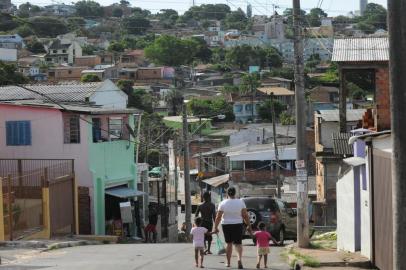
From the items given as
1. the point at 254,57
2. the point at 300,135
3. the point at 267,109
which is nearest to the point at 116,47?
the point at 254,57

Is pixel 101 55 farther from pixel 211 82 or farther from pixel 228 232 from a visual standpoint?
pixel 228 232

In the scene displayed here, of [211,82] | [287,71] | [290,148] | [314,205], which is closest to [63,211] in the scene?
[314,205]

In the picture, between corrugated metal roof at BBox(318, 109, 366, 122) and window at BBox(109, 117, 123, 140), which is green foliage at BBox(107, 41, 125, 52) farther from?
window at BBox(109, 117, 123, 140)

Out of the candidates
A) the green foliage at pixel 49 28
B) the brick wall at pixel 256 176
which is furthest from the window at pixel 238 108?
the green foliage at pixel 49 28

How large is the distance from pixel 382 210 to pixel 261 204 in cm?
1131

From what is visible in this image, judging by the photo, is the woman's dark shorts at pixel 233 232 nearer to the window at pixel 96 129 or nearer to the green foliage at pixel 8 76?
the window at pixel 96 129

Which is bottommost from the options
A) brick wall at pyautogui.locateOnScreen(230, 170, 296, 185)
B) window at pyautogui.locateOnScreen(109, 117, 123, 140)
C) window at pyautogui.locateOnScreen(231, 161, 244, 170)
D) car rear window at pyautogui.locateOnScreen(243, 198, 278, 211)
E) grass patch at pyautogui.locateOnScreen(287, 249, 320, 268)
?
brick wall at pyautogui.locateOnScreen(230, 170, 296, 185)

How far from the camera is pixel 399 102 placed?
8.40 metres

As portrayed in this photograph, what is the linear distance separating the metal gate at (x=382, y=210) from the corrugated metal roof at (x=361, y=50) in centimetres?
838

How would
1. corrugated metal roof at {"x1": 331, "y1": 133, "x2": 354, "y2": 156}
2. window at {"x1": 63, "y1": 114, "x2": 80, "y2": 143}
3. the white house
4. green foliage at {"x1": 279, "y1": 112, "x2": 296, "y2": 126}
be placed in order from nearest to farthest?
corrugated metal roof at {"x1": 331, "y1": 133, "x2": 354, "y2": 156} → window at {"x1": 63, "y1": 114, "x2": 80, "y2": 143} → the white house → green foliage at {"x1": 279, "y1": 112, "x2": 296, "y2": 126}

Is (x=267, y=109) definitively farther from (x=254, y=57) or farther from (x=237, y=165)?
(x=254, y=57)

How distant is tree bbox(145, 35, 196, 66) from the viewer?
470 feet

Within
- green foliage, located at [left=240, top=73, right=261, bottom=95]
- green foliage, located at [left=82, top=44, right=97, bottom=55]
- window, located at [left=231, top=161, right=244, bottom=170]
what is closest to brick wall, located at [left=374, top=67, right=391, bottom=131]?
window, located at [left=231, top=161, right=244, bottom=170]

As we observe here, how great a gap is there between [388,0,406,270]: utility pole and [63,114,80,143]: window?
2421 centimetres
